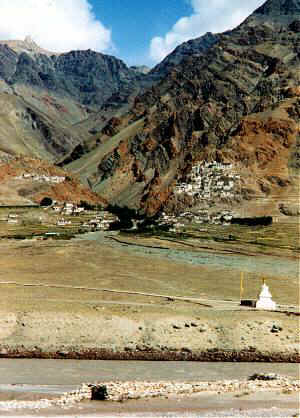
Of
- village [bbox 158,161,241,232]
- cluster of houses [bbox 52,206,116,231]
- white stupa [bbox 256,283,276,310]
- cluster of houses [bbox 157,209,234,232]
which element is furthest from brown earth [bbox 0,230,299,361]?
cluster of houses [bbox 52,206,116,231]

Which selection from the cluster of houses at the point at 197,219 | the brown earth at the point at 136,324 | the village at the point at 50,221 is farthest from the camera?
the cluster of houses at the point at 197,219

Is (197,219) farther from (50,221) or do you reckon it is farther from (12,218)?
(12,218)

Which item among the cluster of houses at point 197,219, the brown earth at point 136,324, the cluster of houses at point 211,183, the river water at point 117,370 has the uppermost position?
the cluster of houses at point 211,183

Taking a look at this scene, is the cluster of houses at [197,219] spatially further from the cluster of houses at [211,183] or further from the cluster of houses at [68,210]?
the cluster of houses at [68,210]

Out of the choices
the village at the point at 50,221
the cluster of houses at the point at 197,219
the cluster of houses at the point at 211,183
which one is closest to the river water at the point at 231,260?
the village at the point at 50,221

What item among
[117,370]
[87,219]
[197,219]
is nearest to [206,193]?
[197,219]

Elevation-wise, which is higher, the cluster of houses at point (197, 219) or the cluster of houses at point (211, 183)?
the cluster of houses at point (211, 183)
